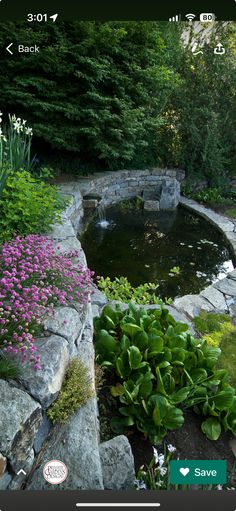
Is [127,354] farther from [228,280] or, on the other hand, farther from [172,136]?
[172,136]

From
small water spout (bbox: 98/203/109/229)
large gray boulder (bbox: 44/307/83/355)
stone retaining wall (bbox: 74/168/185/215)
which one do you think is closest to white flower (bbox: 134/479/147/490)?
large gray boulder (bbox: 44/307/83/355)

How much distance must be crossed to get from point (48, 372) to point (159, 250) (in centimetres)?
363

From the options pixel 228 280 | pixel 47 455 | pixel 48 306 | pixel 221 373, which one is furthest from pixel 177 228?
pixel 47 455

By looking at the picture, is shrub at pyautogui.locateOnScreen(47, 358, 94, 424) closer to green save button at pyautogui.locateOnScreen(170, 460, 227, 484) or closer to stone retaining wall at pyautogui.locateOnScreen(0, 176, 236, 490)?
stone retaining wall at pyautogui.locateOnScreen(0, 176, 236, 490)

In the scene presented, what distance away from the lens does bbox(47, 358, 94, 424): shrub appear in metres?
1.53

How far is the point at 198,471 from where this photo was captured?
128 cm

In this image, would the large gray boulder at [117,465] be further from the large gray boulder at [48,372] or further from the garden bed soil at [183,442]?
the large gray boulder at [48,372]

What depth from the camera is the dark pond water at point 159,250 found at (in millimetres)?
4324

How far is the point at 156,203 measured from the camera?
651cm

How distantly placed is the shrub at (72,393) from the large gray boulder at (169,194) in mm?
5167

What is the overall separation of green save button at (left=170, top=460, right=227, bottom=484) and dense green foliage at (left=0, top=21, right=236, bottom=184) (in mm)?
2424

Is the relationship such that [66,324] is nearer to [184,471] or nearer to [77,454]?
[77,454]

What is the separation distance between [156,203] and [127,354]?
468 centimetres

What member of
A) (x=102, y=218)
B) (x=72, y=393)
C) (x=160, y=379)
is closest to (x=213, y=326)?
(x=160, y=379)
